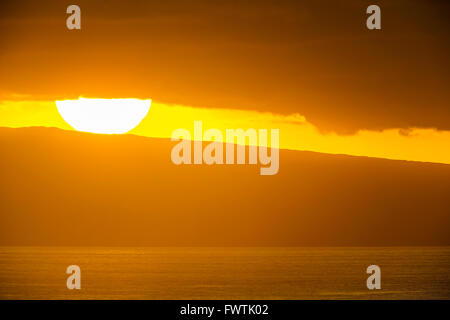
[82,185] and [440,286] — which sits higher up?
[82,185]

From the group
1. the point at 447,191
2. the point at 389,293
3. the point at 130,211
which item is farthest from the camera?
the point at 130,211

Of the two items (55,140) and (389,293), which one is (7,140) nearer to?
(55,140)

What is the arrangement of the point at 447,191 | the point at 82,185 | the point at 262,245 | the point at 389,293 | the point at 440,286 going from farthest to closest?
1. the point at 82,185
2. the point at 262,245
3. the point at 447,191
4. the point at 440,286
5. the point at 389,293

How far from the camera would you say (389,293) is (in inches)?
1216

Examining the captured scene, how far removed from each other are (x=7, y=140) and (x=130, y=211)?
98.8 feet

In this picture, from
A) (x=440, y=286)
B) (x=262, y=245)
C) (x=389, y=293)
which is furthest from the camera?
(x=262, y=245)

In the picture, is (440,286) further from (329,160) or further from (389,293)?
(329,160)

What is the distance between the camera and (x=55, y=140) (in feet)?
435

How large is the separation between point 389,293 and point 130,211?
8672 cm
